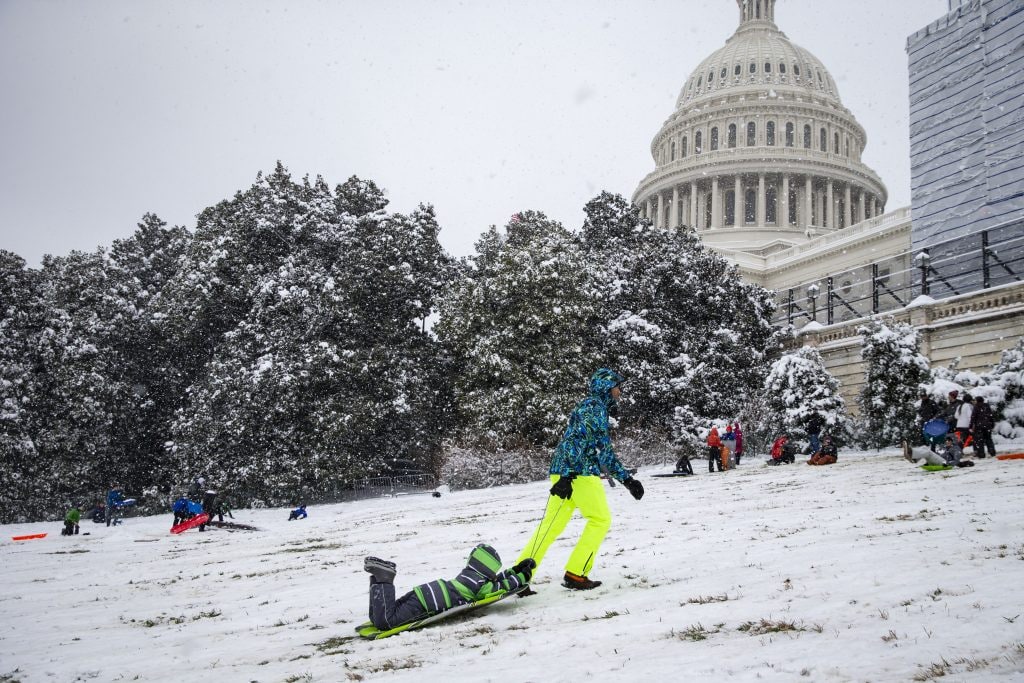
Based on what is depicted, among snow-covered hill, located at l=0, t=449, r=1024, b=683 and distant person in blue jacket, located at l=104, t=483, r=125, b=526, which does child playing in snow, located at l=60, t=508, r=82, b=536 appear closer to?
distant person in blue jacket, located at l=104, t=483, r=125, b=526

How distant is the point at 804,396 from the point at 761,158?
203 feet

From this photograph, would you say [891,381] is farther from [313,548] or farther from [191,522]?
[191,522]

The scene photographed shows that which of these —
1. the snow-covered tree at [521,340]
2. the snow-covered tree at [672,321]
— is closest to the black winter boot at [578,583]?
the snow-covered tree at [521,340]

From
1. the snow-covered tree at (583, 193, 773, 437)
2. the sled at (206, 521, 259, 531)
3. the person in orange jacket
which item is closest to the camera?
the sled at (206, 521, 259, 531)

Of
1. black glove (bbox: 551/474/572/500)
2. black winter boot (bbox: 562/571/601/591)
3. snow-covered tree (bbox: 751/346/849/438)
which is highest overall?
snow-covered tree (bbox: 751/346/849/438)

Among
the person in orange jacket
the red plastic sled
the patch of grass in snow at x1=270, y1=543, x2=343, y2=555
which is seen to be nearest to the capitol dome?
the person in orange jacket

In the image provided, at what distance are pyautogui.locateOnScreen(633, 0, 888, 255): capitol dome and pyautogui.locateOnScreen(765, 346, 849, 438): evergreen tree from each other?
51.5 m

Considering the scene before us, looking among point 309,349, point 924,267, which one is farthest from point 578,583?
point 924,267

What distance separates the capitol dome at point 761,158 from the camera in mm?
86438

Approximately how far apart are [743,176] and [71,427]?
71.4 m

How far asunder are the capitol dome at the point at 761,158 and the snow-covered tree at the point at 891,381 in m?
52.8

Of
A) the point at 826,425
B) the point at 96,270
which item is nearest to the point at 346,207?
the point at 96,270

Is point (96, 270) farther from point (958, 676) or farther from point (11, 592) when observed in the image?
point (958, 676)

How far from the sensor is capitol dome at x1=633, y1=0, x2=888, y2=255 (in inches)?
3403
